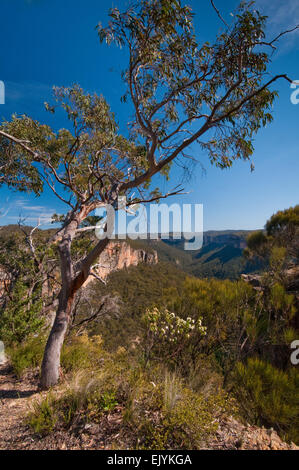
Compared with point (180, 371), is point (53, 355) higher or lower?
higher

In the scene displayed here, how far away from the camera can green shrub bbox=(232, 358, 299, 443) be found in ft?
6.37

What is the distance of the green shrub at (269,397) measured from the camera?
194 centimetres

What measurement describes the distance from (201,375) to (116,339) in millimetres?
15555

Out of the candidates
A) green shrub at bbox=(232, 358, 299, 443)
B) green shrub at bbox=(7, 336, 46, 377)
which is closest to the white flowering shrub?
green shrub at bbox=(232, 358, 299, 443)

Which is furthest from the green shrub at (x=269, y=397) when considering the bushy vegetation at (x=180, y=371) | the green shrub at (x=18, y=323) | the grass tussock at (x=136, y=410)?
the green shrub at (x=18, y=323)

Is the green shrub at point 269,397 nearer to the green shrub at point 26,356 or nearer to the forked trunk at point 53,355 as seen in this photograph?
the forked trunk at point 53,355

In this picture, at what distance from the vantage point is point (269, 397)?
6.58 ft

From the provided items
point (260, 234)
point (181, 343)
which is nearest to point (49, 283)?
point (181, 343)

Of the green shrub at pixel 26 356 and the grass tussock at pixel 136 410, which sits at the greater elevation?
the grass tussock at pixel 136 410

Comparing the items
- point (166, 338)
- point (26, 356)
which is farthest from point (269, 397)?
point (26, 356)

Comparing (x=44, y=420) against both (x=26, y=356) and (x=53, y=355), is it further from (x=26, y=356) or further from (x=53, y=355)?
(x=26, y=356)

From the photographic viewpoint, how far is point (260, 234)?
10.8 metres

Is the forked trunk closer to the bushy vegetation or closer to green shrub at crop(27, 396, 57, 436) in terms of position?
the bushy vegetation
